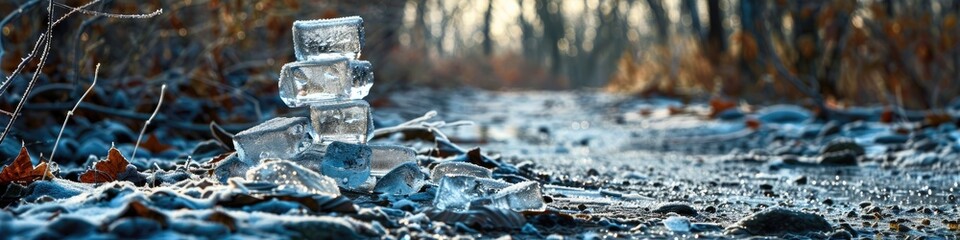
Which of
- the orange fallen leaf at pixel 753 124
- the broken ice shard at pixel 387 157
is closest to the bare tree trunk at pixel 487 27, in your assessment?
the orange fallen leaf at pixel 753 124

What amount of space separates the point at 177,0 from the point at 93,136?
57.6 inches

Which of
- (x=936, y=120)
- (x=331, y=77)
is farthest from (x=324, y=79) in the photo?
(x=936, y=120)

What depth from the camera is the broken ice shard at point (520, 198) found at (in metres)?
2.48

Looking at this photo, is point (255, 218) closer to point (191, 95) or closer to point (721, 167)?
point (721, 167)

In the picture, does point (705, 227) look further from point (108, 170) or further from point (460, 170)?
point (108, 170)

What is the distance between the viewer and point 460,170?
2926 millimetres

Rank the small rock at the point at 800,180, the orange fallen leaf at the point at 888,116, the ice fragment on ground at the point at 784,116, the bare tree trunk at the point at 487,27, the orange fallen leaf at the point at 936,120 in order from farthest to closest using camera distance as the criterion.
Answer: the bare tree trunk at the point at 487,27 → the ice fragment on ground at the point at 784,116 → the orange fallen leaf at the point at 888,116 → the orange fallen leaf at the point at 936,120 → the small rock at the point at 800,180

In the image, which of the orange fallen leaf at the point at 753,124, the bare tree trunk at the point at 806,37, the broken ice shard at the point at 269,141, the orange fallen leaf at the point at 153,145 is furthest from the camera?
the bare tree trunk at the point at 806,37

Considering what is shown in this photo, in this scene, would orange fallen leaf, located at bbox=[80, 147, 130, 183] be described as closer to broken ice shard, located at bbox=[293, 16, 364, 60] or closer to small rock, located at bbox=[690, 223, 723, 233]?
broken ice shard, located at bbox=[293, 16, 364, 60]

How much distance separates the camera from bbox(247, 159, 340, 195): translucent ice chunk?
93.5 inches

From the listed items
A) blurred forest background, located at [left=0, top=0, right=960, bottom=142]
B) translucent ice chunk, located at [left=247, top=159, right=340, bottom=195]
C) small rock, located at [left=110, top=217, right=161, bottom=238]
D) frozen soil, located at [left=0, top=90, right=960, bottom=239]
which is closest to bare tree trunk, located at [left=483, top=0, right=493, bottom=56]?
blurred forest background, located at [left=0, top=0, right=960, bottom=142]

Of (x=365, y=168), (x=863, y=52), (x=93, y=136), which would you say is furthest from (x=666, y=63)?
(x=365, y=168)

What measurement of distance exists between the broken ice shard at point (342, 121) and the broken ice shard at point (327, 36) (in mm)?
136

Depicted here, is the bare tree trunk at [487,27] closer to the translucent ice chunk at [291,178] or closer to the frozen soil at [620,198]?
the frozen soil at [620,198]
